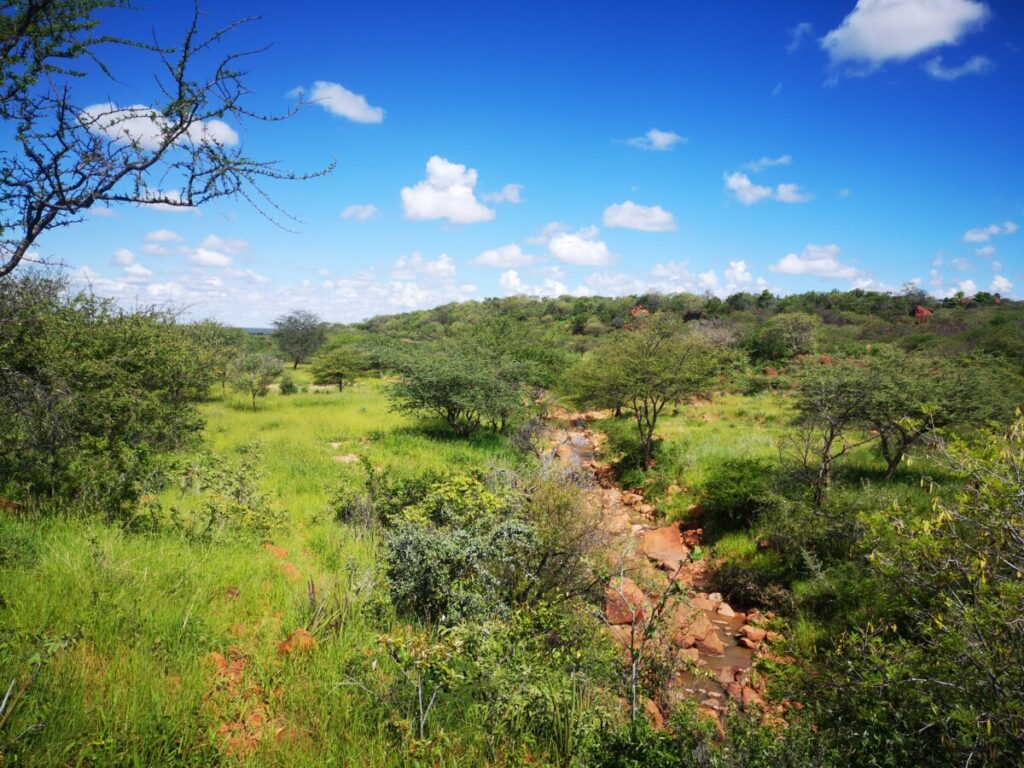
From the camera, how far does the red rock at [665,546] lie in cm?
1063

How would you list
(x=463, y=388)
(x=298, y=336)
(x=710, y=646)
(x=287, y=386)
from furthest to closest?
(x=298, y=336)
(x=287, y=386)
(x=463, y=388)
(x=710, y=646)

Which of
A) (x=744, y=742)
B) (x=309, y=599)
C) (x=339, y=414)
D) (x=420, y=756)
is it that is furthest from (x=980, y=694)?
(x=339, y=414)

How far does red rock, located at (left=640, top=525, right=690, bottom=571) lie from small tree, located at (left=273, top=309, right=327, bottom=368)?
52257 mm

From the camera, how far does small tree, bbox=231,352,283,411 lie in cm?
2438

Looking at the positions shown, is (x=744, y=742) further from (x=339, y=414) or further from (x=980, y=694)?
(x=339, y=414)

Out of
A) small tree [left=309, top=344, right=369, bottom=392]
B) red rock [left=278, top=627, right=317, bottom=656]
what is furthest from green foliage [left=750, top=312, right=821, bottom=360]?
red rock [left=278, top=627, right=317, bottom=656]

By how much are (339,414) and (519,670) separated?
19.9m

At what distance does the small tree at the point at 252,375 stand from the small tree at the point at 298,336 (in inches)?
1191

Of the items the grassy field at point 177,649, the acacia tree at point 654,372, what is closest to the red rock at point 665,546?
the acacia tree at point 654,372

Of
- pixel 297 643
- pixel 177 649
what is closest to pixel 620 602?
pixel 297 643

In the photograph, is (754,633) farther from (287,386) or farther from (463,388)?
(287,386)

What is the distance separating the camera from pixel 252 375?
24.6m

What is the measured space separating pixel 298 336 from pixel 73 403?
54.8 meters

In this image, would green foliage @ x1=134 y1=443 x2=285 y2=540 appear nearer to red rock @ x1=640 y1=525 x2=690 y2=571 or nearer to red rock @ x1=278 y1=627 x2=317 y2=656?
red rock @ x1=278 y1=627 x2=317 y2=656
